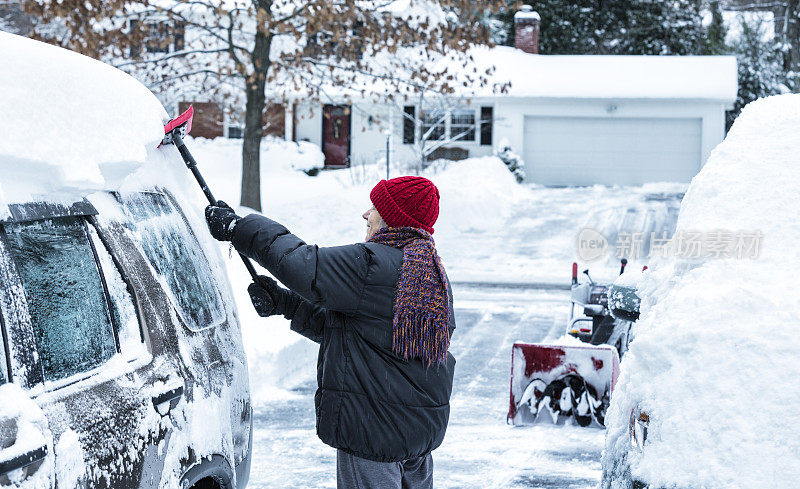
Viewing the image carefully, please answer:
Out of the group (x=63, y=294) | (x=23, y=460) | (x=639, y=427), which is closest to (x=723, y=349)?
(x=639, y=427)

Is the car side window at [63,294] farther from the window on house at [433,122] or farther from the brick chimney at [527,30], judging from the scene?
the brick chimney at [527,30]

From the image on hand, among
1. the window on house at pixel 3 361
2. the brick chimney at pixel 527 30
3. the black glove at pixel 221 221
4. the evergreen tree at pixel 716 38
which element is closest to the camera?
the window on house at pixel 3 361

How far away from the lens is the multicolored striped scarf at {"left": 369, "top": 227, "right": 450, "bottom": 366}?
3162mm

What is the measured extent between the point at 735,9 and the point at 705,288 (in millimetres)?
42646

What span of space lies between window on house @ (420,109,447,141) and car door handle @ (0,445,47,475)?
81.0 feet

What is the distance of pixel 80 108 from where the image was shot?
2.55m

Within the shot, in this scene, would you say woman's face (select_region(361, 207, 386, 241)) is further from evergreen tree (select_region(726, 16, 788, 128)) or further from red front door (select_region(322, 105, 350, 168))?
evergreen tree (select_region(726, 16, 788, 128))

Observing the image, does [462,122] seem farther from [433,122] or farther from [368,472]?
[368,472]

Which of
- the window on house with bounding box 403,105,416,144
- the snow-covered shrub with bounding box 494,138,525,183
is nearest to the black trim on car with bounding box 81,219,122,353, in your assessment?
the snow-covered shrub with bounding box 494,138,525,183

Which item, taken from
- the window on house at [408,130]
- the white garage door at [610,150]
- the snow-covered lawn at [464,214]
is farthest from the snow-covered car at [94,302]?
the window on house at [408,130]

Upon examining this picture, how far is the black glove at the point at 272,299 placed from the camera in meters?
3.54

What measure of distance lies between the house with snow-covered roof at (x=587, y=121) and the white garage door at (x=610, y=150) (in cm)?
3

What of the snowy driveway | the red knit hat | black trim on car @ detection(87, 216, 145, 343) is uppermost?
the red knit hat

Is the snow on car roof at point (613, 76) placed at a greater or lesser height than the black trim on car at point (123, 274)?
greater
